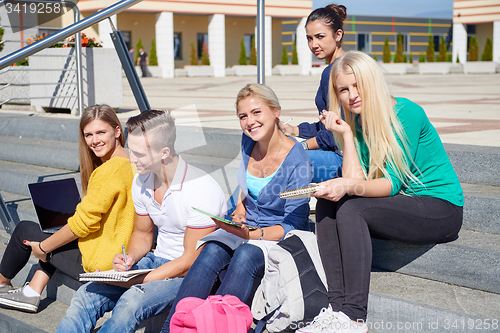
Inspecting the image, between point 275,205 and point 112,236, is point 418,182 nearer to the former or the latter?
point 275,205

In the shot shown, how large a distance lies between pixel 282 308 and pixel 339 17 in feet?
6.04

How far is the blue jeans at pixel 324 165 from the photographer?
9.13ft

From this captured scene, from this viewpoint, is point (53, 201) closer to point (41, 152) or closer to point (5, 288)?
point (5, 288)

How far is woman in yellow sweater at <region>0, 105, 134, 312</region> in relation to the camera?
106 inches

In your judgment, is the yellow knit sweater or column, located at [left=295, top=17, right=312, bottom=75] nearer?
the yellow knit sweater

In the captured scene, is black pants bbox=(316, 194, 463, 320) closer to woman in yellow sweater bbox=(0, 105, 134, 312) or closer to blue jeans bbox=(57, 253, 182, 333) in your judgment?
blue jeans bbox=(57, 253, 182, 333)

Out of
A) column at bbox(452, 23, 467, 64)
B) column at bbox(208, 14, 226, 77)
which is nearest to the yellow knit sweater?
column at bbox(208, 14, 226, 77)

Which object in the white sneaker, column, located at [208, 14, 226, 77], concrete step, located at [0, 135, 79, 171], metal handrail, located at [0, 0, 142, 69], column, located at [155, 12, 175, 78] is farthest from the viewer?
column, located at [208, 14, 226, 77]

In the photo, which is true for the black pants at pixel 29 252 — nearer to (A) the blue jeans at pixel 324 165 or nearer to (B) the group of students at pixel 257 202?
(B) the group of students at pixel 257 202

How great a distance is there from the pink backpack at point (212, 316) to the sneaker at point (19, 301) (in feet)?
4.12

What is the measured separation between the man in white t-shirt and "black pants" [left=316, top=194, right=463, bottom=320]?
1.84 feet

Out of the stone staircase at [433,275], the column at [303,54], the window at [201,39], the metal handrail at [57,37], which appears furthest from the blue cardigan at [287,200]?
the window at [201,39]

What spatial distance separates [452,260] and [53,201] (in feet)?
7.41

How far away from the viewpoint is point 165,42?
2770cm
